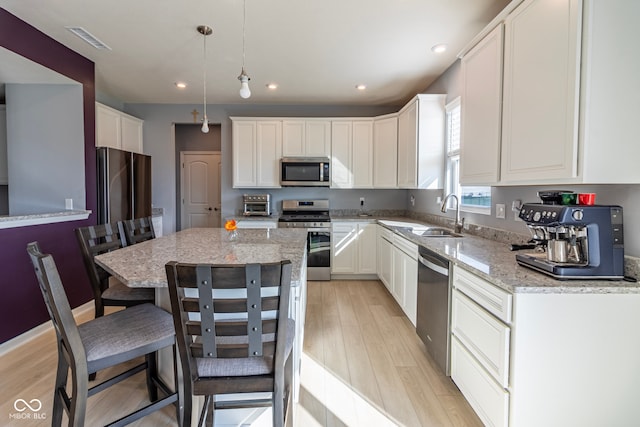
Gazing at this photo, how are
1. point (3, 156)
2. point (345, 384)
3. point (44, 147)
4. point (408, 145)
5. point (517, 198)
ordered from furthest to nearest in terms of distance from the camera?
point (408, 145), point (3, 156), point (44, 147), point (517, 198), point (345, 384)

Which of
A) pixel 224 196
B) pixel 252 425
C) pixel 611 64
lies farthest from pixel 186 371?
pixel 224 196

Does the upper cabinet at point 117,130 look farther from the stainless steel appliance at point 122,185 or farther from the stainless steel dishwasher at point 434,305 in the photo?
the stainless steel dishwasher at point 434,305

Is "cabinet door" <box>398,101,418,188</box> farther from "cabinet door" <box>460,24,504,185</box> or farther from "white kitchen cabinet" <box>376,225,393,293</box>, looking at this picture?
"cabinet door" <box>460,24,504,185</box>

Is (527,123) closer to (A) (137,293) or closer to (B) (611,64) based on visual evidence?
(B) (611,64)

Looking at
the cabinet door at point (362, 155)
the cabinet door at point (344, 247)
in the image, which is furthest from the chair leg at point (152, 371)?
the cabinet door at point (362, 155)

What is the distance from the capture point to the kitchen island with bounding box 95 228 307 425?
149 cm

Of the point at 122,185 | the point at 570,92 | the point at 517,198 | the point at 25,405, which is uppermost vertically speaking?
the point at 570,92

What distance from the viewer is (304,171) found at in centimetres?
457

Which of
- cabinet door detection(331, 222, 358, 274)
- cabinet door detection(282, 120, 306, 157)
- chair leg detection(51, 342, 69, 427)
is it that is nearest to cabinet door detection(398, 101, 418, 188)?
cabinet door detection(331, 222, 358, 274)

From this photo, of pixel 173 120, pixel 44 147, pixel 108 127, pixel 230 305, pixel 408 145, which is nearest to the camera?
pixel 230 305

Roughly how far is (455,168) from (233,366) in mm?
3095

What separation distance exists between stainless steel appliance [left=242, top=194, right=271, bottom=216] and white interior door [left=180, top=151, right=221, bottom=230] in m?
1.66

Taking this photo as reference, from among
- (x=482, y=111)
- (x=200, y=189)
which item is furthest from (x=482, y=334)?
(x=200, y=189)

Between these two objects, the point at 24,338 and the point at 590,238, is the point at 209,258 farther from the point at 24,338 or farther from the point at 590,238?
the point at 24,338
